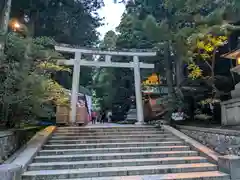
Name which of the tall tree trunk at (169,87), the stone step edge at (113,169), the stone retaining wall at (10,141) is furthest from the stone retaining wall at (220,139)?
the stone retaining wall at (10,141)

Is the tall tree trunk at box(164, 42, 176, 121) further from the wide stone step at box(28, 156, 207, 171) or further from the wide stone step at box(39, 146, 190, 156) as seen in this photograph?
the wide stone step at box(28, 156, 207, 171)

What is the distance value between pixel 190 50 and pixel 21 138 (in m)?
7.03

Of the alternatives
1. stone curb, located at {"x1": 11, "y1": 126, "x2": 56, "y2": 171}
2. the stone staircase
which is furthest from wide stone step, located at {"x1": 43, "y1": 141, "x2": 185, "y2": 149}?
stone curb, located at {"x1": 11, "y1": 126, "x2": 56, "y2": 171}

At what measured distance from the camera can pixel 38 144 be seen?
6.67 metres

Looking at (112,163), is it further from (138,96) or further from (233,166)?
(138,96)

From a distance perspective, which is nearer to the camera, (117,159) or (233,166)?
(233,166)

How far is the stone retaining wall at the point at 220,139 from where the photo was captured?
6059 mm

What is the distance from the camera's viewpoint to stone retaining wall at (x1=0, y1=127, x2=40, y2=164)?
5.69m

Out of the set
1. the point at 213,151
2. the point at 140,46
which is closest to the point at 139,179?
the point at 213,151

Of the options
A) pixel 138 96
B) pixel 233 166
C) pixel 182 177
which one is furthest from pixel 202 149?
pixel 138 96

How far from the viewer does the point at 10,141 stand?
628 cm

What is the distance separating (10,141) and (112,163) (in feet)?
9.66

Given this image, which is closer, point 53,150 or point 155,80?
point 53,150

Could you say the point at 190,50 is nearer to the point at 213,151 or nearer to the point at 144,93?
the point at 213,151
